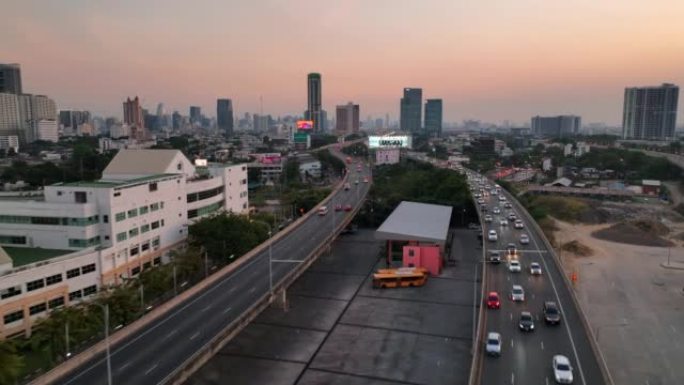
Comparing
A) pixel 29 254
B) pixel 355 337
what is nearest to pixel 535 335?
pixel 355 337

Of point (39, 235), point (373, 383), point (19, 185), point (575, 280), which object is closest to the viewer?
point (373, 383)

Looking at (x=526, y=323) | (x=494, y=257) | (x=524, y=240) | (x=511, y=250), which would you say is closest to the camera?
(x=526, y=323)

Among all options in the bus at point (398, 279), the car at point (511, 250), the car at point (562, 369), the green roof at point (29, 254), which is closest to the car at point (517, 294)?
the bus at point (398, 279)

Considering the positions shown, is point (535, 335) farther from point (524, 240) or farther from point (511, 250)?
point (524, 240)

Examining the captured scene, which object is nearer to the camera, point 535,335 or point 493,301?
point 535,335

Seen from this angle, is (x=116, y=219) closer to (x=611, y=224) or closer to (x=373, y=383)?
(x=373, y=383)

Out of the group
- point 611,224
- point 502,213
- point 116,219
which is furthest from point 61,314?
point 611,224

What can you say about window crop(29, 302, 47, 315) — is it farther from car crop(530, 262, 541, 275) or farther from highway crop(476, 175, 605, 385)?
car crop(530, 262, 541, 275)
